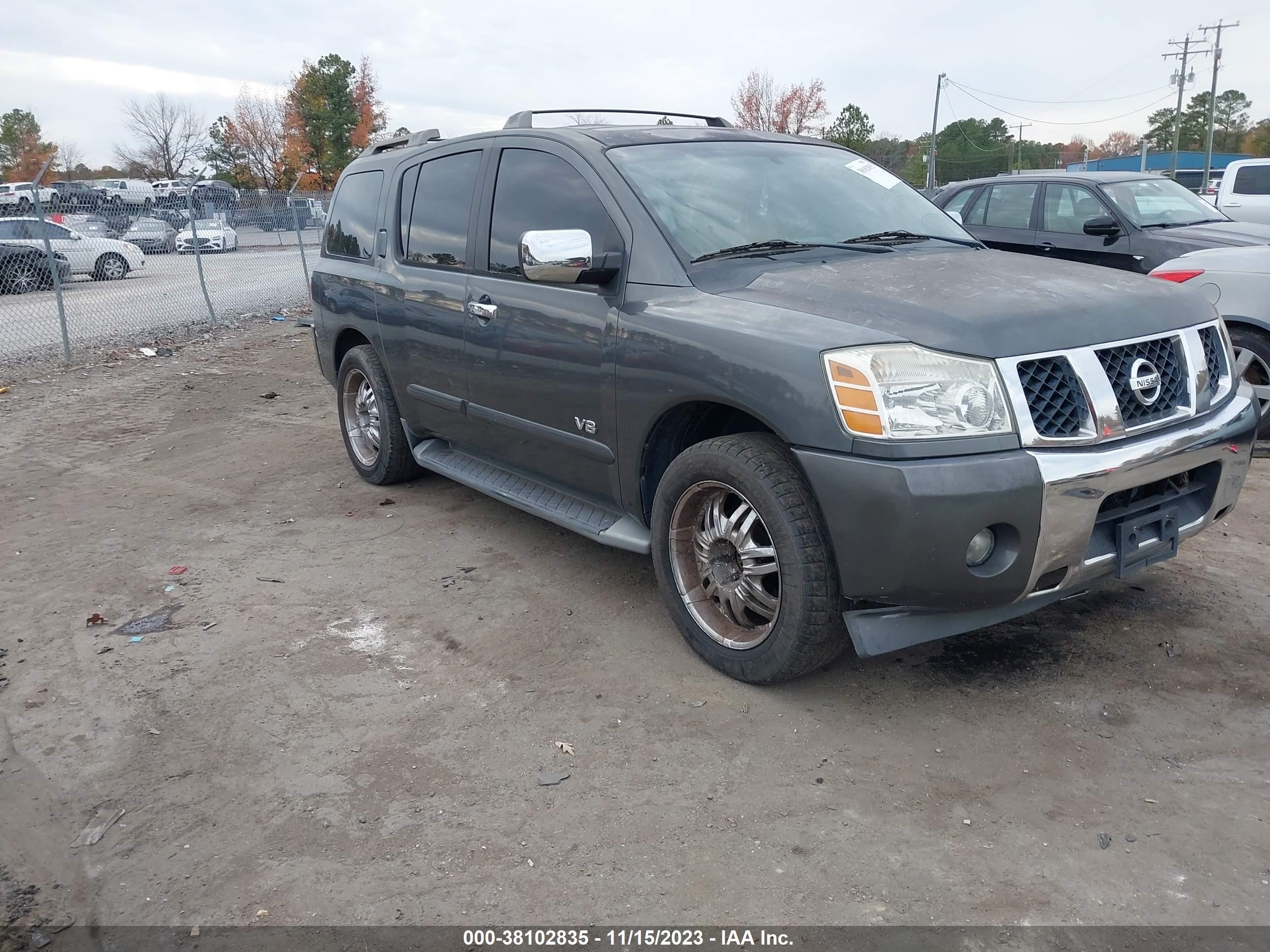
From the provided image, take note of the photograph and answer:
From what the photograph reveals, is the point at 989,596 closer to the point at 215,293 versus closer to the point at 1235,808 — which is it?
the point at 1235,808

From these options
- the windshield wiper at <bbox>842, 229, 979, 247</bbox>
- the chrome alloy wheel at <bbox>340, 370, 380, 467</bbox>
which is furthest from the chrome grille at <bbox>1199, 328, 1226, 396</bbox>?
the chrome alloy wheel at <bbox>340, 370, 380, 467</bbox>

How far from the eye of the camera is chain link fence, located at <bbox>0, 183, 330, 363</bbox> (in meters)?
12.1

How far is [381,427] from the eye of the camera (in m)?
5.75

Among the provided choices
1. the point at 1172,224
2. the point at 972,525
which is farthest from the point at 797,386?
the point at 1172,224

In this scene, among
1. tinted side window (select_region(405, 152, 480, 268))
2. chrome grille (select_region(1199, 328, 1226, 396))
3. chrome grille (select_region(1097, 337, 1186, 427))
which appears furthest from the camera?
tinted side window (select_region(405, 152, 480, 268))

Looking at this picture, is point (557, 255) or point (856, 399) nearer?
point (856, 399)

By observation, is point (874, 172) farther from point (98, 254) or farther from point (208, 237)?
point (98, 254)

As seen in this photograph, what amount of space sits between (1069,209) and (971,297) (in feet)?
20.9

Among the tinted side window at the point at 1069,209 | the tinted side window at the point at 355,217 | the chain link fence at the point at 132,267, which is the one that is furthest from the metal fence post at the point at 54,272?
the tinted side window at the point at 1069,209

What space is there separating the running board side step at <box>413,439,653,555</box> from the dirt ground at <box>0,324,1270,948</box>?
0.36 m

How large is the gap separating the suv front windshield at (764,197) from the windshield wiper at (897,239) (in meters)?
0.01

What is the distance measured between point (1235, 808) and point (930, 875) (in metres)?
0.92

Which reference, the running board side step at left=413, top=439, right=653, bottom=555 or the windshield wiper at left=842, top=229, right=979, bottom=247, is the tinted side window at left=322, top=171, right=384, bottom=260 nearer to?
the running board side step at left=413, top=439, right=653, bottom=555

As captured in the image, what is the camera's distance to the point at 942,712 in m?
3.28
